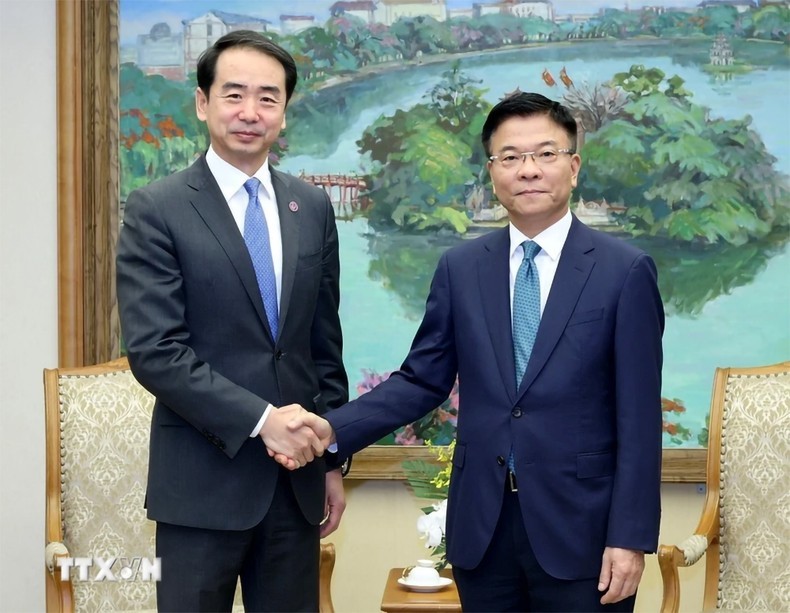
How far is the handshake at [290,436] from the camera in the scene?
2.14 metres

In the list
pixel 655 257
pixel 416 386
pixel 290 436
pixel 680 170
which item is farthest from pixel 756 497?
pixel 290 436

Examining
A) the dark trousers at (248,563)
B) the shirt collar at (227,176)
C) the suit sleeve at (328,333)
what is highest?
the shirt collar at (227,176)

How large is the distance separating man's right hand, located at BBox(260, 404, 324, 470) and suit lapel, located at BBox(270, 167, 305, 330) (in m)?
0.19

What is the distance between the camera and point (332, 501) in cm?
250

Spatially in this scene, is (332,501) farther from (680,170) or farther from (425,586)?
(680,170)

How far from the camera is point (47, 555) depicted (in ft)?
9.46

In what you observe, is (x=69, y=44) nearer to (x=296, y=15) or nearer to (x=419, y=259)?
(x=296, y=15)

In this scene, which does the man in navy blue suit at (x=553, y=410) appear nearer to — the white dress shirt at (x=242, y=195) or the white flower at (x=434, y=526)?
the white dress shirt at (x=242, y=195)

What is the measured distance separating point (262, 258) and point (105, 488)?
1.25m

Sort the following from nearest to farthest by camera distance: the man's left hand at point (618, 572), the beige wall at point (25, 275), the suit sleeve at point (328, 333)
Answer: the man's left hand at point (618, 572), the suit sleeve at point (328, 333), the beige wall at point (25, 275)

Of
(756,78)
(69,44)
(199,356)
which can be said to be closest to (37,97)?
(69,44)

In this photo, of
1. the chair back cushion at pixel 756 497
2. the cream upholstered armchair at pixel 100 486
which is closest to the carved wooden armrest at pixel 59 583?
the cream upholstered armchair at pixel 100 486

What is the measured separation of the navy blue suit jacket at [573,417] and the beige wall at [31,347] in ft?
4.45

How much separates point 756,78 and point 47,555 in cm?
270
